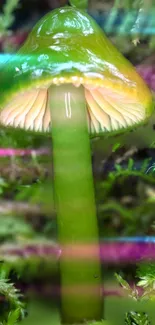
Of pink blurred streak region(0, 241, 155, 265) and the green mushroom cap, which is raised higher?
the green mushroom cap

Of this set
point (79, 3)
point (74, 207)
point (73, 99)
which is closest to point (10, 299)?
point (74, 207)

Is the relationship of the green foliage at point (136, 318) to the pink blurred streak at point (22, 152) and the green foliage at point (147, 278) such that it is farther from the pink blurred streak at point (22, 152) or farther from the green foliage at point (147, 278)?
the pink blurred streak at point (22, 152)

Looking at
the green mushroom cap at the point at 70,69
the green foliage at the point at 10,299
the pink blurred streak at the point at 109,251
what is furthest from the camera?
the pink blurred streak at the point at 109,251

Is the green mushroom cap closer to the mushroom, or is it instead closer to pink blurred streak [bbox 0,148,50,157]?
the mushroom

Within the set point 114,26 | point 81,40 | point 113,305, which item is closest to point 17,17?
point 114,26

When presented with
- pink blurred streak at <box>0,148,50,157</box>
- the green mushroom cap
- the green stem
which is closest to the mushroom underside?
the green mushroom cap

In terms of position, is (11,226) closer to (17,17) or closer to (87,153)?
(87,153)

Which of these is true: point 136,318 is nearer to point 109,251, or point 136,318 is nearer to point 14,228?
point 109,251

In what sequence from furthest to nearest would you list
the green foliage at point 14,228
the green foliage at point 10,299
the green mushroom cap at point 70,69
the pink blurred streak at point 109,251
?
the green foliage at point 14,228 → the pink blurred streak at point 109,251 → the green foliage at point 10,299 → the green mushroom cap at point 70,69

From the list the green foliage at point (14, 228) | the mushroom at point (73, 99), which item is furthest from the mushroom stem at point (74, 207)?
the green foliage at point (14, 228)
